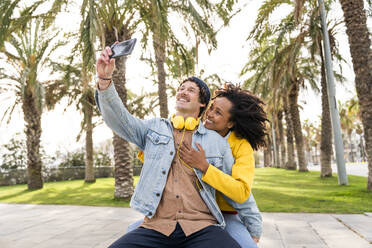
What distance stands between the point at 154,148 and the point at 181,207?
482 mm

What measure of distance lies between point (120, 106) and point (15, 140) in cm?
2773

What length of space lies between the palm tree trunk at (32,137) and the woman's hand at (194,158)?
16.2m

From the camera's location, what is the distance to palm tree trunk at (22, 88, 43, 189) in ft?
54.3

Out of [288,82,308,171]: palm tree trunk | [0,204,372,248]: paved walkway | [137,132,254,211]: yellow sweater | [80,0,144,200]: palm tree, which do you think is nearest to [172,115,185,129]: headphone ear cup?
[137,132,254,211]: yellow sweater

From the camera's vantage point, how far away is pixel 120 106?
2295 mm

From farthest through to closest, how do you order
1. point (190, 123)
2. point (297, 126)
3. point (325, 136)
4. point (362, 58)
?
point (297, 126) < point (325, 136) < point (362, 58) < point (190, 123)

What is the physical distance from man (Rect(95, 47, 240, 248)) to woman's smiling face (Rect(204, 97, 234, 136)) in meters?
0.19

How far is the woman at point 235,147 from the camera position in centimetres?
225

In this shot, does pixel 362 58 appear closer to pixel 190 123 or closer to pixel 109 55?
pixel 190 123

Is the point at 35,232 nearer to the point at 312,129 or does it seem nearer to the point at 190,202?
the point at 190,202

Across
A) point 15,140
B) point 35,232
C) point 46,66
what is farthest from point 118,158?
point 15,140

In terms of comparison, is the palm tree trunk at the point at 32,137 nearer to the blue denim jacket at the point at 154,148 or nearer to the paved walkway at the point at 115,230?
the paved walkway at the point at 115,230

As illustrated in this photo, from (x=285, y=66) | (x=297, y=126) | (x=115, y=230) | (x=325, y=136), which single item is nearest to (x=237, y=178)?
(x=115, y=230)

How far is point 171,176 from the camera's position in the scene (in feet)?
7.71
